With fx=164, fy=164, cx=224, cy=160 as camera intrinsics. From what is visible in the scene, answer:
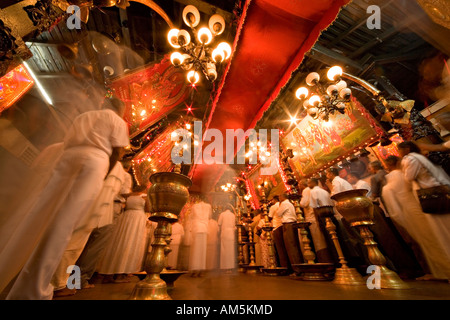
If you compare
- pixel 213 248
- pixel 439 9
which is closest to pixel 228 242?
pixel 213 248

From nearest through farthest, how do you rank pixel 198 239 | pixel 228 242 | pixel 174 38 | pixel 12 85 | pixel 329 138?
pixel 12 85 → pixel 174 38 → pixel 198 239 → pixel 228 242 → pixel 329 138

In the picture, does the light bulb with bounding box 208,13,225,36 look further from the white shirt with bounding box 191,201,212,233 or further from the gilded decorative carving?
the white shirt with bounding box 191,201,212,233

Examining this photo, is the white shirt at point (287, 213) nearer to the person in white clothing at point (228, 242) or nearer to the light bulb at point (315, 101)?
the person in white clothing at point (228, 242)

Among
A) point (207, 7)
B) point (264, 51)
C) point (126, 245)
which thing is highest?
point (207, 7)

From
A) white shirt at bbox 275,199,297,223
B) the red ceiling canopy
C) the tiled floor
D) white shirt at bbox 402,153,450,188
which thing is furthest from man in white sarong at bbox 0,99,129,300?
white shirt at bbox 402,153,450,188

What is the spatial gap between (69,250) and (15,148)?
3.36m

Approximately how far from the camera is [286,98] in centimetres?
656

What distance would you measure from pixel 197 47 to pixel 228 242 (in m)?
4.87

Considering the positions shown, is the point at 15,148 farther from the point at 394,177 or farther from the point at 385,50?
the point at 385,50

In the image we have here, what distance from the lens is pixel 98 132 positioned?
136 cm

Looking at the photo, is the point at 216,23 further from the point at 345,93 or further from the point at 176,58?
the point at 345,93

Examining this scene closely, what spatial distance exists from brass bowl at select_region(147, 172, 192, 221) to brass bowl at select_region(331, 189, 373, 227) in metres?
1.49

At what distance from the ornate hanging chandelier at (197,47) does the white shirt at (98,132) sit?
2433mm
